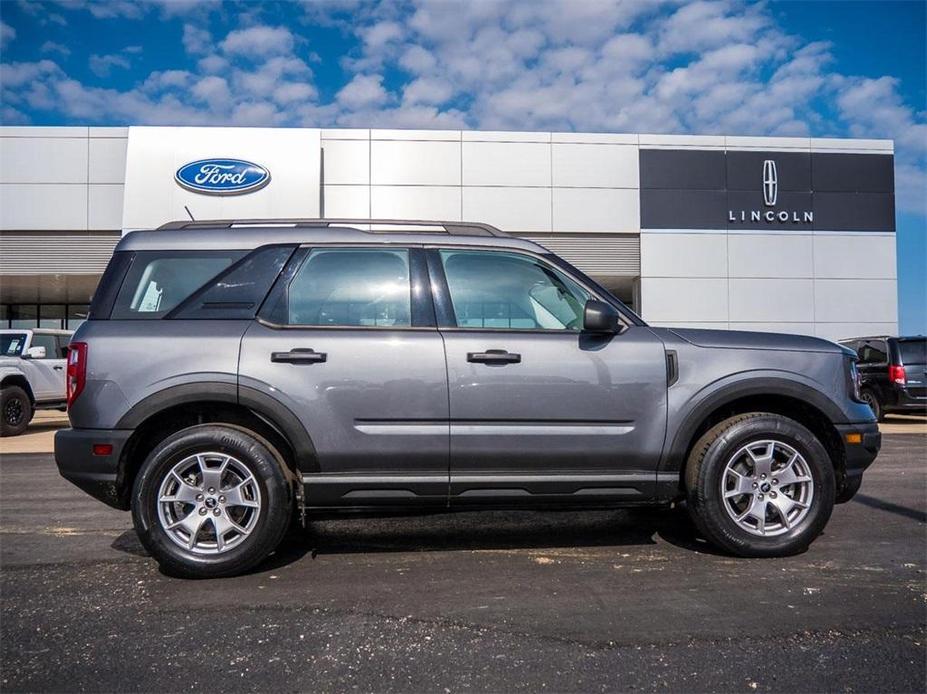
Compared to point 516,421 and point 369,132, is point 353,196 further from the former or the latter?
point 516,421

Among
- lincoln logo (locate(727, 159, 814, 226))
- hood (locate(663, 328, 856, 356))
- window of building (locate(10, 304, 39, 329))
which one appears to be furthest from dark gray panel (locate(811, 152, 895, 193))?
window of building (locate(10, 304, 39, 329))

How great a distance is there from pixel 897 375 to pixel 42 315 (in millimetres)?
24085

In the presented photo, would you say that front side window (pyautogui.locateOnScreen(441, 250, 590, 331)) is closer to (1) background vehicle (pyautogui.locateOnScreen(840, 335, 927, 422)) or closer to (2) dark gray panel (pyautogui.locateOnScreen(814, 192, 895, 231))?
(1) background vehicle (pyautogui.locateOnScreen(840, 335, 927, 422))

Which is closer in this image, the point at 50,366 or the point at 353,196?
the point at 50,366

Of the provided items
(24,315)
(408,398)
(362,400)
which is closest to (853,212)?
(408,398)

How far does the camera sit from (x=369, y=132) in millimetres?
18531

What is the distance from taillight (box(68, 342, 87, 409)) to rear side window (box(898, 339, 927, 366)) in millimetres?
13309

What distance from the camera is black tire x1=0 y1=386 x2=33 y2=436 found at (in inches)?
456

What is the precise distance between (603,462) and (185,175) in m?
16.8

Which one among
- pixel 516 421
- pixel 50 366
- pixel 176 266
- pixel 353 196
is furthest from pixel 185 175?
pixel 516 421

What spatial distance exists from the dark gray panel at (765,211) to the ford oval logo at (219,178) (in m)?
12.8

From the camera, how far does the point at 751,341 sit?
13.7 ft

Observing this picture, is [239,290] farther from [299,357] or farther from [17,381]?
[17,381]

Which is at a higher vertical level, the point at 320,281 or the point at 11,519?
the point at 320,281
